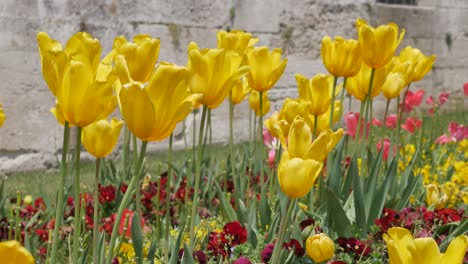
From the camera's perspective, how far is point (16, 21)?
5875 mm

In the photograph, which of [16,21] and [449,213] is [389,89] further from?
[16,21]

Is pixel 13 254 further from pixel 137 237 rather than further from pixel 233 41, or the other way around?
pixel 233 41

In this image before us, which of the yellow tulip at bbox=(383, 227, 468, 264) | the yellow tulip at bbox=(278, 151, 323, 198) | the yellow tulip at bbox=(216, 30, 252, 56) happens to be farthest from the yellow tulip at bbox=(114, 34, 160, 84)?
the yellow tulip at bbox=(383, 227, 468, 264)

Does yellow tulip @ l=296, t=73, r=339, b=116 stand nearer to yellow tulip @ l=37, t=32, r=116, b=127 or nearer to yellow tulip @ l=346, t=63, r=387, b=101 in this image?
yellow tulip @ l=346, t=63, r=387, b=101

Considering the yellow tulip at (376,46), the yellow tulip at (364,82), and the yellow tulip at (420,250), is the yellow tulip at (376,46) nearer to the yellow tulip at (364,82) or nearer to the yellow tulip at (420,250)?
the yellow tulip at (364,82)

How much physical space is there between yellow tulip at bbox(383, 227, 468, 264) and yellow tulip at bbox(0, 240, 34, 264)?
0.55m

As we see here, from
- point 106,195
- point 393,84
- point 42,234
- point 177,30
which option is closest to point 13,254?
point 42,234

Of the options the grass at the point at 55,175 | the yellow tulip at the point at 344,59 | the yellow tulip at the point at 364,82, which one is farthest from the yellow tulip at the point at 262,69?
the grass at the point at 55,175

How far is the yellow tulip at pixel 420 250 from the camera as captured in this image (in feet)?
4.02

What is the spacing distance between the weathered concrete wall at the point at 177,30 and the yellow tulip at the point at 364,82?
11.1 ft

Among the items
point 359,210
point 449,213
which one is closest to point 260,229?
point 359,210

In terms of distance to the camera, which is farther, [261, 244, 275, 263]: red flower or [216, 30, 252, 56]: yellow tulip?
[216, 30, 252, 56]: yellow tulip

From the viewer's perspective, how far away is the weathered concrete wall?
5.96m

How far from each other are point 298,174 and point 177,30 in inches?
222
